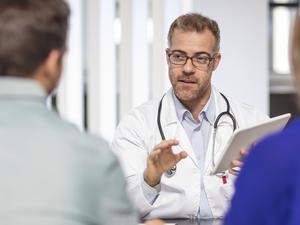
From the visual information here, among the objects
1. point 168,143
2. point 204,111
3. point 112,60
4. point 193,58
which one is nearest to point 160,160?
point 168,143

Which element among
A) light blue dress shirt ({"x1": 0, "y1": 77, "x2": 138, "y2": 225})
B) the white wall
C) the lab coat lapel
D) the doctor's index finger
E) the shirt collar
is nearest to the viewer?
light blue dress shirt ({"x1": 0, "y1": 77, "x2": 138, "y2": 225})

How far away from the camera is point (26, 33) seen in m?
1.22

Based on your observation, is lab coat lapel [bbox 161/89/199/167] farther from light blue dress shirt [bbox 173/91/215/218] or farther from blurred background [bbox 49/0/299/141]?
blurred background [bbox 49/0/299/141]

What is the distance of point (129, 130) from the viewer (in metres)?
2.66

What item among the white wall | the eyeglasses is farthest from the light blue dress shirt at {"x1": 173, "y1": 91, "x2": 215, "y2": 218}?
the white wall

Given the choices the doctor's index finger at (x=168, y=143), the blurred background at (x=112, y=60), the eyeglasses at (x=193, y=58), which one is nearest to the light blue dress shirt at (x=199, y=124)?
the eyeglasses at (x=193, y=58)

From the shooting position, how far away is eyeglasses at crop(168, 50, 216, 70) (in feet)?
9.04

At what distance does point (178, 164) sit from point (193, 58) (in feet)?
1.48

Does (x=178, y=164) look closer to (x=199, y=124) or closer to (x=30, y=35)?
(x=199, y=124)

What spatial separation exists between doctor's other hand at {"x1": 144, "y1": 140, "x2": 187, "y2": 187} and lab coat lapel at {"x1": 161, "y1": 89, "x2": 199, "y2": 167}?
236 mm

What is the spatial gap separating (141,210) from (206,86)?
1.98 feet

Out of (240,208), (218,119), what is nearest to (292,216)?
(240,208)

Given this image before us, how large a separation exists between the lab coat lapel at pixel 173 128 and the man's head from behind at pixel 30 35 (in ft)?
4.43

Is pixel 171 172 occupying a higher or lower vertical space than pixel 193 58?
lower
